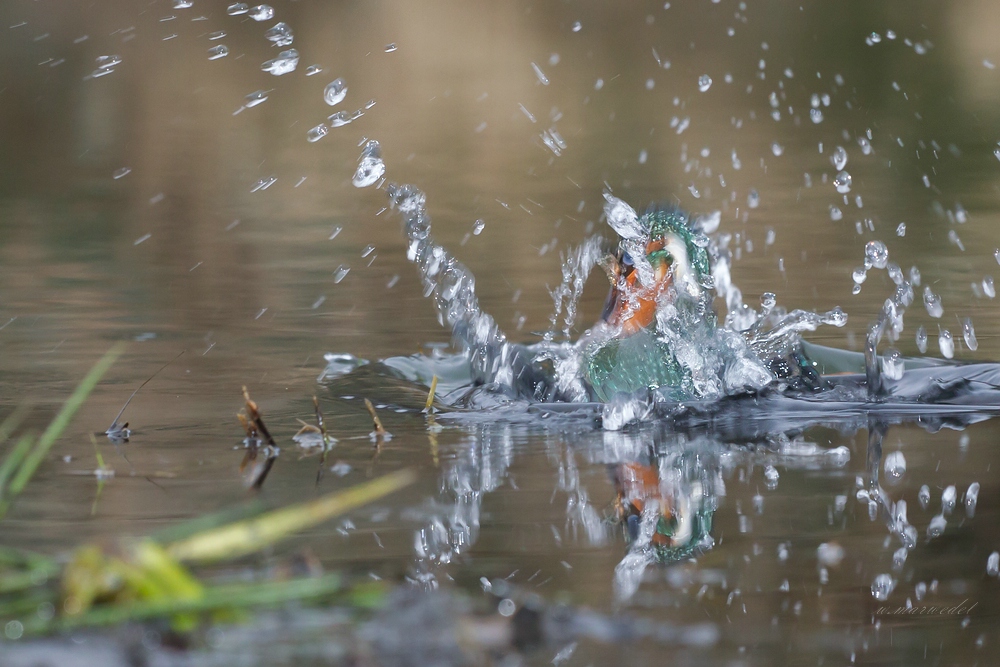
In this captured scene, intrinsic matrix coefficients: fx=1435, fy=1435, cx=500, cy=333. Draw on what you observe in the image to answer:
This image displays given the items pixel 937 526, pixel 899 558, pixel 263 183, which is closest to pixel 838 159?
pixel 263 183

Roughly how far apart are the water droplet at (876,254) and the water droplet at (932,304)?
240 mm

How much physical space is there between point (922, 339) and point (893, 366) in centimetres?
69

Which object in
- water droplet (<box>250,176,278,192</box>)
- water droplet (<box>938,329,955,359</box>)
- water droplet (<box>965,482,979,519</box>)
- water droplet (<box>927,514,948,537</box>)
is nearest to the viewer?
water droplet (<box>927,514,948,537</box>)

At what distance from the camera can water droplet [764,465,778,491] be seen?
11.0ft

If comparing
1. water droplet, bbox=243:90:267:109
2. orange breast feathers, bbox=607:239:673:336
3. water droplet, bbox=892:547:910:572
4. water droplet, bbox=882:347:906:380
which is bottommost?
water droplet, bbox=243:90:267:109

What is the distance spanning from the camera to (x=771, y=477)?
3.46 meters

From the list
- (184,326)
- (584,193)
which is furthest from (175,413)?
(584,193)

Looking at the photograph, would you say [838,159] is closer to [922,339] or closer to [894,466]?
[922,339]

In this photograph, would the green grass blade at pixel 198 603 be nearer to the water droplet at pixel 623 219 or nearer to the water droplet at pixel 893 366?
the water droplet at pixel 623 219

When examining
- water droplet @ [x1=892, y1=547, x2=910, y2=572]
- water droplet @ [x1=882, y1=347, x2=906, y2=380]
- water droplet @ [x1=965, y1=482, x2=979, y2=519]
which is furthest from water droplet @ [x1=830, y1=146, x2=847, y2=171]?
water droplet @ [x1=892, y1=547, x2=910, y2=572]

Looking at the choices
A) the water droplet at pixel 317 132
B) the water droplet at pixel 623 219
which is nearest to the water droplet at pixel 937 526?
the water droplet at pixel 623 219

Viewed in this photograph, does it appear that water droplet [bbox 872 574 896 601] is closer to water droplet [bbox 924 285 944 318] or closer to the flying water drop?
the flying water drop

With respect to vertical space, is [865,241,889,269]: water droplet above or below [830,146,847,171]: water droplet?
above

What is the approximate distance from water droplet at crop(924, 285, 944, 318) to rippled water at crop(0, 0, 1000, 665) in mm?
21
